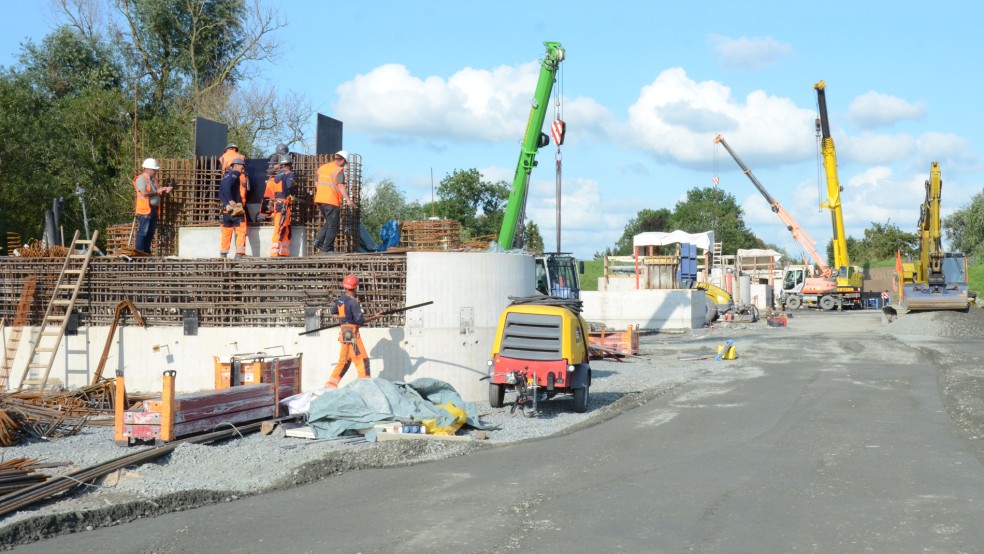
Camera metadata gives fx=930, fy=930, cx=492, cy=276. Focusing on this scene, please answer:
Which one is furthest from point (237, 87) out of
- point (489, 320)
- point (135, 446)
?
point (135, 446)

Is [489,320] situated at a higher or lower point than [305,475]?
higher

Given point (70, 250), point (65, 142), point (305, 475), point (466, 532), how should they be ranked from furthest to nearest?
point (65, 142) → point (70, 250) → point (305, 475) → point (466, 532)

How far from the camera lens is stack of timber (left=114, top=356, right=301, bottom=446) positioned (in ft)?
38.2

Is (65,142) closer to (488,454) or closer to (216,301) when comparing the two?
(216,301)

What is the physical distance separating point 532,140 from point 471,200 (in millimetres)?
36230

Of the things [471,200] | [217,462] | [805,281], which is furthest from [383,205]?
[217,462]

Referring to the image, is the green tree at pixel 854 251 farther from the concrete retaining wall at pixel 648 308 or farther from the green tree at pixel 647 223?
the concrete retaining wall at pixel 648 308

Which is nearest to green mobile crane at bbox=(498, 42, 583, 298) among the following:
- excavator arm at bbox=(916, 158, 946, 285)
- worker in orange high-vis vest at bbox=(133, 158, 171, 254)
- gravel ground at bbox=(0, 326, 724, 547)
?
gravel ground at bbox=(0, 326, 724, 547)

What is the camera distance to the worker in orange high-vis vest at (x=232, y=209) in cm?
1812

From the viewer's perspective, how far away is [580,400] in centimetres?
1534

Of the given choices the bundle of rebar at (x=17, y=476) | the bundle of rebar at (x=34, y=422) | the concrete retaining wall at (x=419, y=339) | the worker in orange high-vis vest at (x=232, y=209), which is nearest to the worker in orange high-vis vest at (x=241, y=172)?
the worker in orange high-vis vest at (x=232, y=209)

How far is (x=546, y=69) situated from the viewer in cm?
2338

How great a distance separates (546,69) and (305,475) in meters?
15.5

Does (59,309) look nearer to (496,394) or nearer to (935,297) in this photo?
(496,394)
